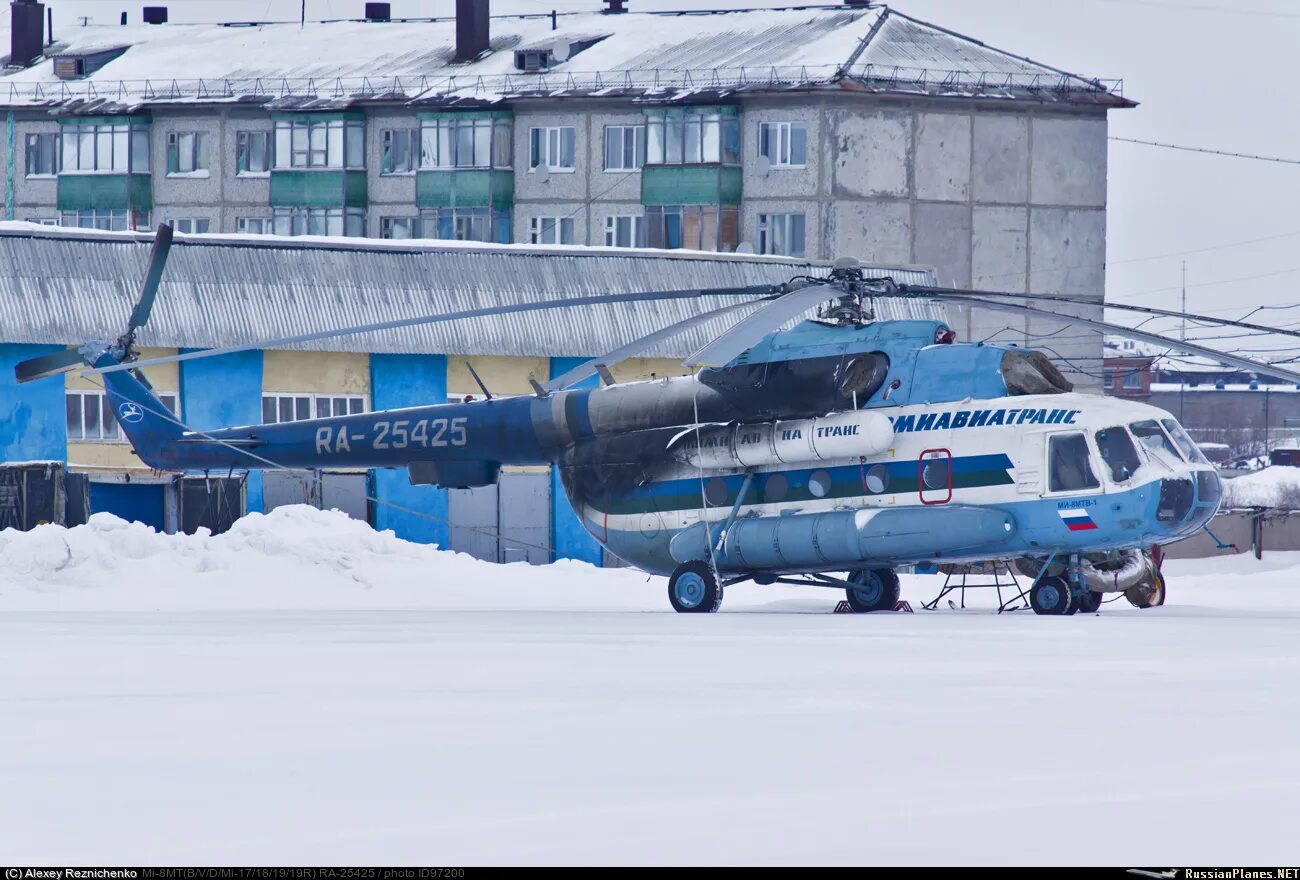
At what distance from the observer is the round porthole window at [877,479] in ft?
62.6

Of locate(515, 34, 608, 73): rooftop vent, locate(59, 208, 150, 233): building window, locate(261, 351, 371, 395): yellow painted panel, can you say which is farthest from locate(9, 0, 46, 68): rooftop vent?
locate(261, 351, 371, 395): yellow painted panel

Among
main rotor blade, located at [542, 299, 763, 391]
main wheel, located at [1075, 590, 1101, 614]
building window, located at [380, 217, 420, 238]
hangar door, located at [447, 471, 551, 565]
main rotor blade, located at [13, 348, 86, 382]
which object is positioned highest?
building window, located at [380, 217, 420, 238]

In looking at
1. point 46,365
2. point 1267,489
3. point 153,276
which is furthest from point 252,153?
point 46,365

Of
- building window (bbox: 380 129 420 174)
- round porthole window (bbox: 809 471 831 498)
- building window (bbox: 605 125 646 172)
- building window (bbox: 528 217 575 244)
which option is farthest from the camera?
building window (bbox: 380 129 420 174)

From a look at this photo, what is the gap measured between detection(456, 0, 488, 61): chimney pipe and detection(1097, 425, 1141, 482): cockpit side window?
54.6 metres

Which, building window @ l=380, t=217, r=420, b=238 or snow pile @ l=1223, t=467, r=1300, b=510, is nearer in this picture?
snow pile @ l=1223, t=467, r=1300, b=510

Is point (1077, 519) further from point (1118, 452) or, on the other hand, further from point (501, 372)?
point (501, 372)

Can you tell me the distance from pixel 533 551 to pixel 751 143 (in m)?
31.1

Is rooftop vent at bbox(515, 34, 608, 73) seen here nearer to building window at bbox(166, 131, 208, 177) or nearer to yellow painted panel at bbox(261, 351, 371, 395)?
building window at bbox(166, 131, 208, 177)

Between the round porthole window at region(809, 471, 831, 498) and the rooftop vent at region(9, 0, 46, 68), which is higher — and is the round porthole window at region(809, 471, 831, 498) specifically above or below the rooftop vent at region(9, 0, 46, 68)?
below

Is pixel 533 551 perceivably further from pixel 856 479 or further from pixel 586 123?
pixel 586 123

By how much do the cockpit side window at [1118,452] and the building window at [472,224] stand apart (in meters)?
52.3

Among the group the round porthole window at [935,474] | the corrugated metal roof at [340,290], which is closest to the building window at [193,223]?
the corrugated metal roof at [340,290]

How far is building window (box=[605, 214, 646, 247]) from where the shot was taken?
67438mm
